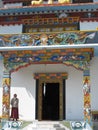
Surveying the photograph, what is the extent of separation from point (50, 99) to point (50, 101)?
Answer: 0.10 meters

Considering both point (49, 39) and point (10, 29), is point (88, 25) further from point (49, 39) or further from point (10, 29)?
point (10, 29)

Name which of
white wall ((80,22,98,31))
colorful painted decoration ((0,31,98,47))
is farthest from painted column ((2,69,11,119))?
white wall ((80,22,98,31))

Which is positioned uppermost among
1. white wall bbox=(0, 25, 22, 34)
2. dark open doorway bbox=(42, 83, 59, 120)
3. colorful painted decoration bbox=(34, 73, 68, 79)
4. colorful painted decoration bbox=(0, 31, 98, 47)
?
white wall bbox=(0, 25, 22, 34)

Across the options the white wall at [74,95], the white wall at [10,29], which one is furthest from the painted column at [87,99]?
the white wall at [10,29]

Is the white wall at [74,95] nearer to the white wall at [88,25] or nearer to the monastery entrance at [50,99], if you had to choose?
the monastery entrance at [50,99]

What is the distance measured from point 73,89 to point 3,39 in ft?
12.0

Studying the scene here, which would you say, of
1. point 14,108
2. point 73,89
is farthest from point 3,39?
point 73,89

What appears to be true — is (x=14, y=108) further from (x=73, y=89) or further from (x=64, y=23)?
(x=64, y=23)

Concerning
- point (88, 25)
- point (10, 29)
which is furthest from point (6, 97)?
point (88, 25)

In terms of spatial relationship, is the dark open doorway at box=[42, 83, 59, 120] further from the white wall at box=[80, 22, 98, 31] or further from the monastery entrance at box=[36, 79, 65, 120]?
the white wall at box=[80, 22, 98, 31]

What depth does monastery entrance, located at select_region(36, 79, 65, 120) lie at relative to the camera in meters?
13.6

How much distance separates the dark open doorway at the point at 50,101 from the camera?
14.8 m

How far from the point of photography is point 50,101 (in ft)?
49.7

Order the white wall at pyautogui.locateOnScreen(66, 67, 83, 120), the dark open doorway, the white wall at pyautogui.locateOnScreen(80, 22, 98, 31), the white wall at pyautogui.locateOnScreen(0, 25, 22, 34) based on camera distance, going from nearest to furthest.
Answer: the white wall at pyautogui.locateOnScreen(66, 67, 83, 120) → the white wall at pyautogui.locateOnScreen(80, 22, 98, 31) → the white wall at pyautogui.locateOnScreen(0, 25, 22, 34) → the dark open doorway
